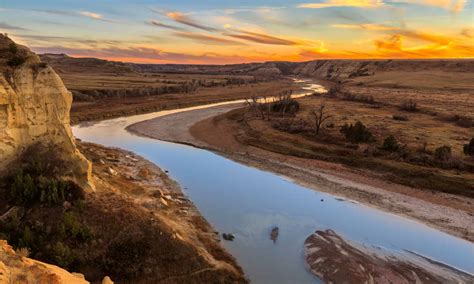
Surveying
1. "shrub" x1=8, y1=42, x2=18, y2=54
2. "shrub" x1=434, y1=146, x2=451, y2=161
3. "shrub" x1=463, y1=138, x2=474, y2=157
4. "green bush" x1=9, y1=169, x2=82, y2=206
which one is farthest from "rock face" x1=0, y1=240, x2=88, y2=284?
"shrub" x1=463, y1=138, x2=474, y2=157

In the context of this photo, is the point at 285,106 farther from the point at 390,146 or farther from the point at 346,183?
the point at 346,183

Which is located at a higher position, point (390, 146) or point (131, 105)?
point (390, 146)

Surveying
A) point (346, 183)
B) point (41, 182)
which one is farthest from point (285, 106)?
point (41, 182)

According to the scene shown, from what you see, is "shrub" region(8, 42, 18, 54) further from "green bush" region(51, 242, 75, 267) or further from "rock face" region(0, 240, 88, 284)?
"rock face" region(0, 240, 88, 284)

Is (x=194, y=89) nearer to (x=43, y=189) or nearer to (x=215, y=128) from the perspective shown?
(x=215, y=128)

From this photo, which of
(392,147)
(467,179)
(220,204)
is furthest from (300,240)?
(392,147)
